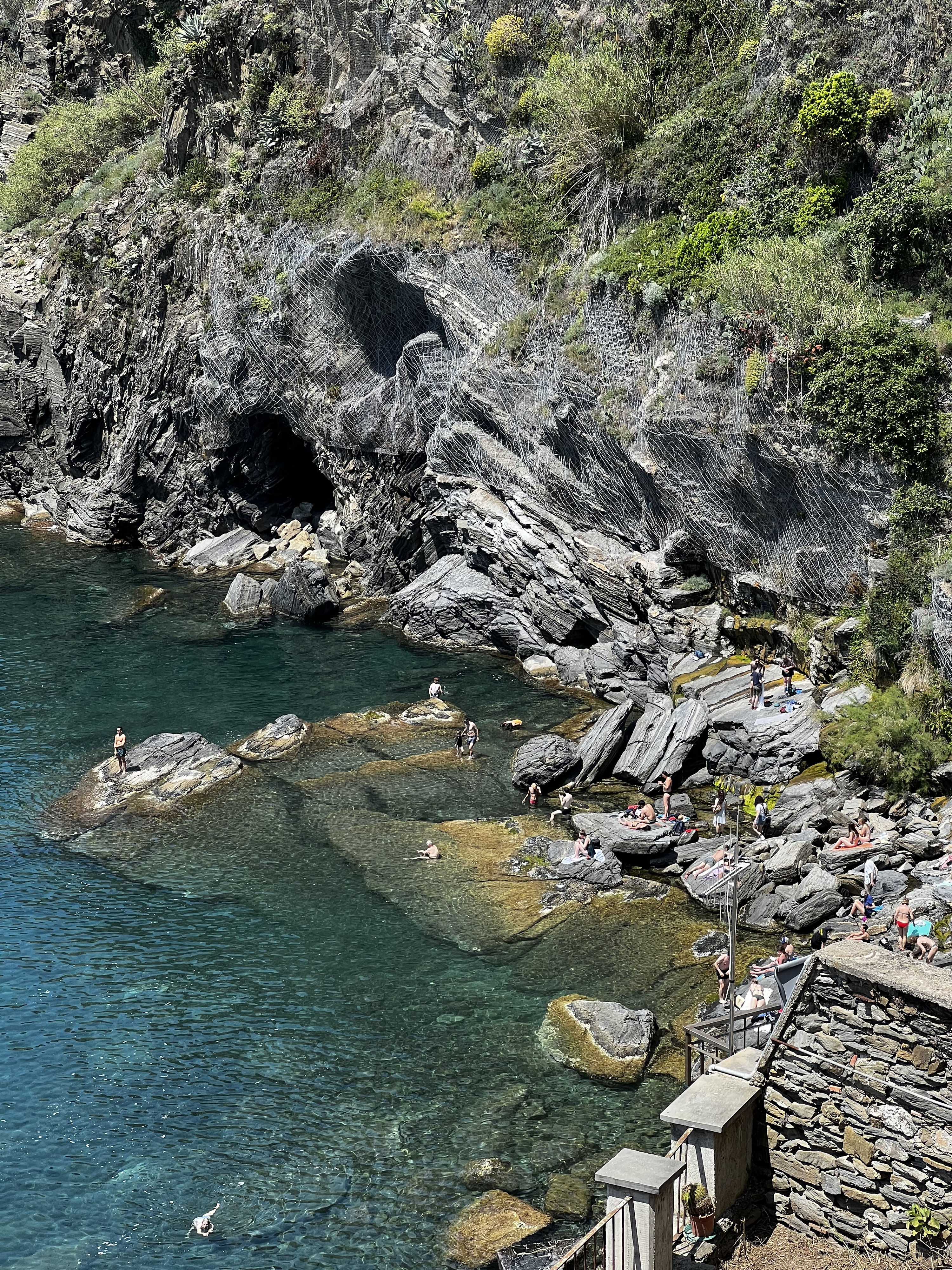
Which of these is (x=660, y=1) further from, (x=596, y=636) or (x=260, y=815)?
(x=260, y=815)

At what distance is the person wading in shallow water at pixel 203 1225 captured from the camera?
61.4ft

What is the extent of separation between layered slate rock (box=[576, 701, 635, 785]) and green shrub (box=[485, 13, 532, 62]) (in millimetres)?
27399

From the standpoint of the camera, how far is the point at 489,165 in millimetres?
46312

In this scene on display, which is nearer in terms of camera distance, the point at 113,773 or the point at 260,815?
the point at 260,815

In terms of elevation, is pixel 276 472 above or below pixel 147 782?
above

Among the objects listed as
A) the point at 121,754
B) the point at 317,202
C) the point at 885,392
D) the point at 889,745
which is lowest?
the point at 121,754

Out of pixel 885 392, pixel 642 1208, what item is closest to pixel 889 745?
pixel 885 392

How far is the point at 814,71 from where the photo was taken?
36.4 meters

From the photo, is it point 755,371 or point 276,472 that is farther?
point 276,472

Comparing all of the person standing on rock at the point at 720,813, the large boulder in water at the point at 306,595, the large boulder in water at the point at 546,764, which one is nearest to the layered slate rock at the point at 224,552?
the large boulder in water at the point at 306,595

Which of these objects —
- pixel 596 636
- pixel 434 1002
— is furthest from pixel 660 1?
pixel 434 1002

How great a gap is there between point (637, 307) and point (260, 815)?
70.6 feet

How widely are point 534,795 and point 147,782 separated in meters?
12.5

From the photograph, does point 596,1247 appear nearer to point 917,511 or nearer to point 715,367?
point 917,511
